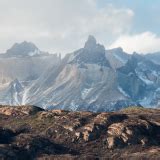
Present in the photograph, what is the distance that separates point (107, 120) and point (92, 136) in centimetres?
1150

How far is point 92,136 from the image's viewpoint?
154m

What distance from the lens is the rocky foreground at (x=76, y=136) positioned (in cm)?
13950

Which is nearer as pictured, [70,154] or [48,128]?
[70,154]

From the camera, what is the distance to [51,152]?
14188 cm

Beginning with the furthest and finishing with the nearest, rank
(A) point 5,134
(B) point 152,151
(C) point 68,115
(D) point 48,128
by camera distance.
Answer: (C) point 68,115 → (D) point 48,128 → (A) point 5,134 → (B) point 152,151

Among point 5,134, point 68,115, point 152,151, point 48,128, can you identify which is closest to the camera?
point 152,151

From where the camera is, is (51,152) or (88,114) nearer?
(51,152)

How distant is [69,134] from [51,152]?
49.3 feet

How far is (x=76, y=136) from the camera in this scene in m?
154

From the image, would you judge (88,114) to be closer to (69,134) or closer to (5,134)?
(69,134)

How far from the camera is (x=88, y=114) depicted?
566ft

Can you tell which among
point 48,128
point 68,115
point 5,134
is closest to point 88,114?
point 68,115

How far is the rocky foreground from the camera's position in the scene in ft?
458

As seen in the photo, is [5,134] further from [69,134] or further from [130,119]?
[130,119]
